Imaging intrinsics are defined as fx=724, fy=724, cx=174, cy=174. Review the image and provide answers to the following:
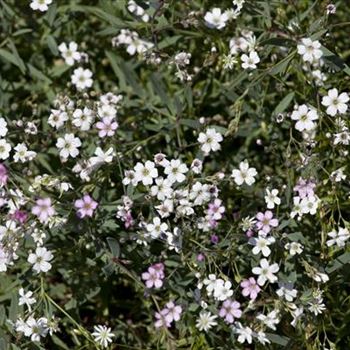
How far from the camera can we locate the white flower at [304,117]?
338cm

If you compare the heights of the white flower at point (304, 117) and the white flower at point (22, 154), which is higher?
the white flower at point (22, 154)

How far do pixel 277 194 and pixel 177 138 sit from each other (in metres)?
0.64

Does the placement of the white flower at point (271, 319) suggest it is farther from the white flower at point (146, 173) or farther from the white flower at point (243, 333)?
the white flower at point (146, 173)

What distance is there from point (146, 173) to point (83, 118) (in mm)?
443

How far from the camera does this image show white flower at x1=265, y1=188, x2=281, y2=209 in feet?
11.0

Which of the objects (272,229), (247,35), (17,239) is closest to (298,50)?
(247,35)

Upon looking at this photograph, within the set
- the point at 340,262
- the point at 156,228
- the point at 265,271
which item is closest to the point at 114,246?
the point at 156,228

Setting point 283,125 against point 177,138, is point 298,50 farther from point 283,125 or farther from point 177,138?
point 177,138

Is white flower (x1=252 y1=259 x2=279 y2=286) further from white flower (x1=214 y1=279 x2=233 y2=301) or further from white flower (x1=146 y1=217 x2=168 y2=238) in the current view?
white flower (x1=146 y1=217 x2=168 y2=238)

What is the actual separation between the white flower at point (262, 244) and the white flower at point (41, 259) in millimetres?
907

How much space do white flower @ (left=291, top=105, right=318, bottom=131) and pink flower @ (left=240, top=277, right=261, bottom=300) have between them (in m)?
0.76

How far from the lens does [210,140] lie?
355cm

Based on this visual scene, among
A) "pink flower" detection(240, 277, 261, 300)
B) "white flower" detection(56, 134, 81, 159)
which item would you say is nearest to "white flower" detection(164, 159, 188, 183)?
"white flower" detection(56, 134, 81, 159)

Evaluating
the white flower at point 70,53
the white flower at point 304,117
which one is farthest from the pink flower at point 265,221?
the white flower at point 70,53
